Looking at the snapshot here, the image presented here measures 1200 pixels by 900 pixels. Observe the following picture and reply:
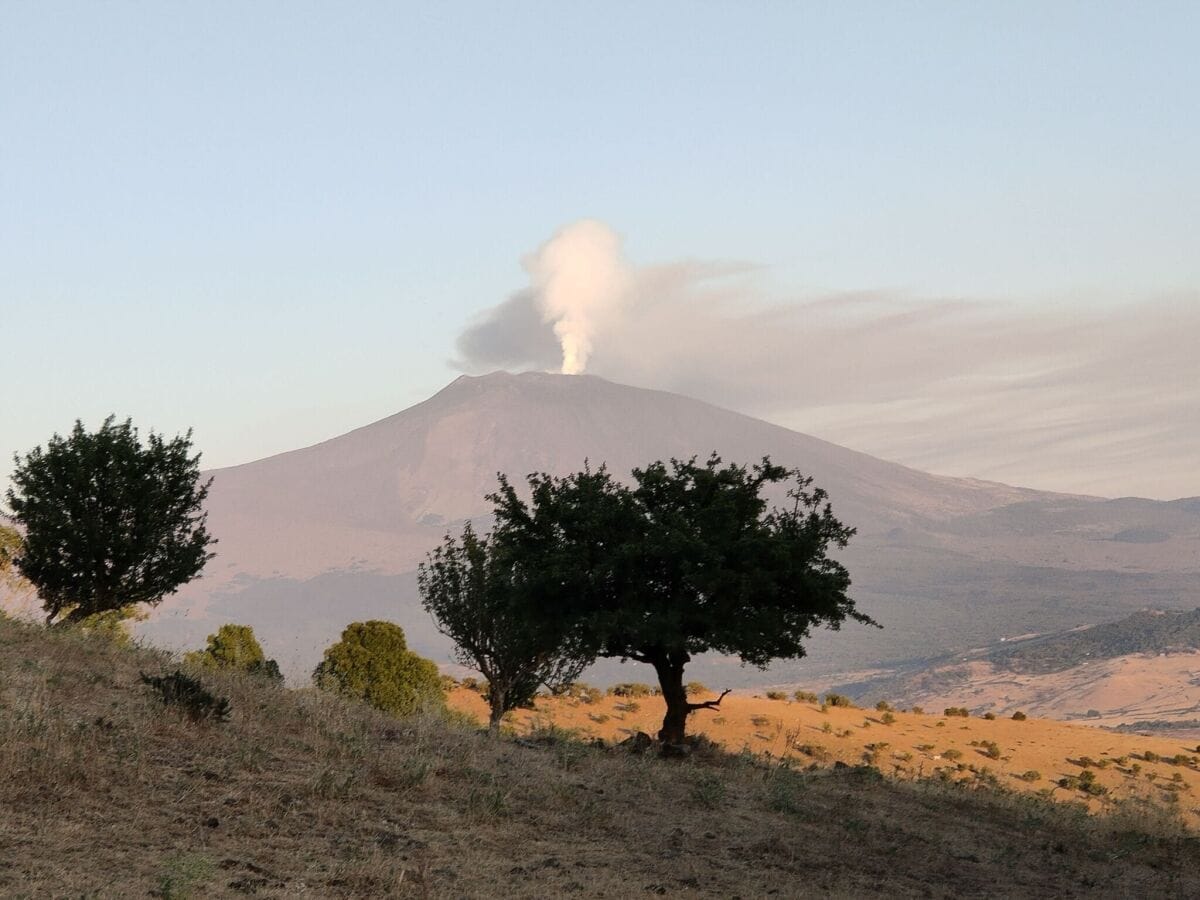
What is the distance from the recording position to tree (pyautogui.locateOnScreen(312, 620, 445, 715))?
38500 mm

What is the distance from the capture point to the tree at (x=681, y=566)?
25.0 meters

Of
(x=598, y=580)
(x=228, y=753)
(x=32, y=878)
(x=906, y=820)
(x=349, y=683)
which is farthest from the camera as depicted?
(x=349, y=683)

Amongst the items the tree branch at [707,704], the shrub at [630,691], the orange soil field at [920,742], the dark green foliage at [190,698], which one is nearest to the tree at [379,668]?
the orange soil field at [920,742]

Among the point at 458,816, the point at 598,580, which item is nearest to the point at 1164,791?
the point at 598,580

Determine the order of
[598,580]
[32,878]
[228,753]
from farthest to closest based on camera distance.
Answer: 1. [598,580]
2. [228,753]
3. [32,878]

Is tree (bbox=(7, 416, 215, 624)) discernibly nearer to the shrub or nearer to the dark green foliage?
the dark green foliage

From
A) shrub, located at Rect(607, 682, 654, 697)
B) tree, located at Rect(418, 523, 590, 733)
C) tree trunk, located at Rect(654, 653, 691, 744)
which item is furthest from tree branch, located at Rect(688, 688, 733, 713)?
shrub, located at Rect(607, 682, 654, 697)

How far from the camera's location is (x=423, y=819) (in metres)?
15.5

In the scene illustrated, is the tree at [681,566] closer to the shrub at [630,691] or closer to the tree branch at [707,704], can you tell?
the tree branch at [707,704]

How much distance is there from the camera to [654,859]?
15.4 meters

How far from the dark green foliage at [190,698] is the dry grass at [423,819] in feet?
0.76

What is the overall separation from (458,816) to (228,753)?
Answer: 3375 mm

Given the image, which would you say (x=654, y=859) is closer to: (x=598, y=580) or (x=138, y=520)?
(x=598, y=580)

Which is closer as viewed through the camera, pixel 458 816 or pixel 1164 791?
pixel 458 816
